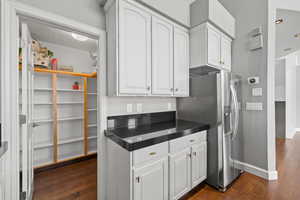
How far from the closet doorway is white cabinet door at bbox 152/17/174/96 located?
1.27 metres

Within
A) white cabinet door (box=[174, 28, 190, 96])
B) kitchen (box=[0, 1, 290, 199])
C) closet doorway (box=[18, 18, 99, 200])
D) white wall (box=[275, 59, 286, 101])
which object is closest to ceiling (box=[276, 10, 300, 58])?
white wall (box=[275, 59, 286, 101])

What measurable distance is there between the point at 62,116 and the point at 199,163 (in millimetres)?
2900

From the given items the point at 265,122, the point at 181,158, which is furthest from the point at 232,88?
the point at 181,158

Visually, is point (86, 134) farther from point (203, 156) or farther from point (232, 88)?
point (232, 88)

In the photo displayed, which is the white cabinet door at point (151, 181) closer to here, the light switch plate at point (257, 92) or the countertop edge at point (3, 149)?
the countertop edge at point (3, 149)

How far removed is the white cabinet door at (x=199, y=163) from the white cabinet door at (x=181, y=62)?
0.81 meters

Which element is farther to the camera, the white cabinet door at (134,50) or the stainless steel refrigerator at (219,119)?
the stainless steel refrigerator at (219,119)

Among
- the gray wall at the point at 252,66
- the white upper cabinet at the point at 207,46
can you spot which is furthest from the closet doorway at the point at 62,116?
the gray wall at the point at 252,66

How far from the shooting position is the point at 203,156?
179 cm

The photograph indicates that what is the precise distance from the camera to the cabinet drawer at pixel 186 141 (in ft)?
4.65

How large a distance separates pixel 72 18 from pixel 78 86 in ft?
6.37

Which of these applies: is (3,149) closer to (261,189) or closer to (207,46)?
(207,46)

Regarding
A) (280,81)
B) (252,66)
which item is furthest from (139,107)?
(280,81)

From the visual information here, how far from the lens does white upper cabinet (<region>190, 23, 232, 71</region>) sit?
1909mm
